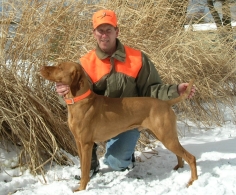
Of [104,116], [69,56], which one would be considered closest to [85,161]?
[104,116]

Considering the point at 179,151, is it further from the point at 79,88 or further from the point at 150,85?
the point at 79,88

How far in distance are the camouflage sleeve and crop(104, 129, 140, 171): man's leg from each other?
0.44 metres

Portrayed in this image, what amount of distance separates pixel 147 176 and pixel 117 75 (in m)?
1.11

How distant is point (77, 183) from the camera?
3.23 meters

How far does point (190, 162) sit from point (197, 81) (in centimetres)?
220

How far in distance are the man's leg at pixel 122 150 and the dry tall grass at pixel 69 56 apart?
1.93 feet

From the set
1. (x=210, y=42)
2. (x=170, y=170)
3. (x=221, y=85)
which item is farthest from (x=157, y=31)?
(x=170, y=170)

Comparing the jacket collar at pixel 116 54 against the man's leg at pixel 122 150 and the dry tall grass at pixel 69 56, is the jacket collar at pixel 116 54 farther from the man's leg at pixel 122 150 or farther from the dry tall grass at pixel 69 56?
the dry tall grass at pixel 69 56

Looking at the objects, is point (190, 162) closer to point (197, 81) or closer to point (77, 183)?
point (77, 183)

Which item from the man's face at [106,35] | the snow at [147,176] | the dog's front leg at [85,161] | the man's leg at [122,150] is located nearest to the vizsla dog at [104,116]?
the dog's front leg at [85,161]

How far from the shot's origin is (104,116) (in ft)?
10.0

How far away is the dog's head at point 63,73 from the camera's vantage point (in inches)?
109

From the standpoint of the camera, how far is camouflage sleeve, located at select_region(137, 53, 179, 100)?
3295 millimetres

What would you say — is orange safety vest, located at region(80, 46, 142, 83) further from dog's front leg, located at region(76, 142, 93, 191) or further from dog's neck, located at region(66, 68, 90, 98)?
dog's front leg, located at region(76, 142, 93, 191)
